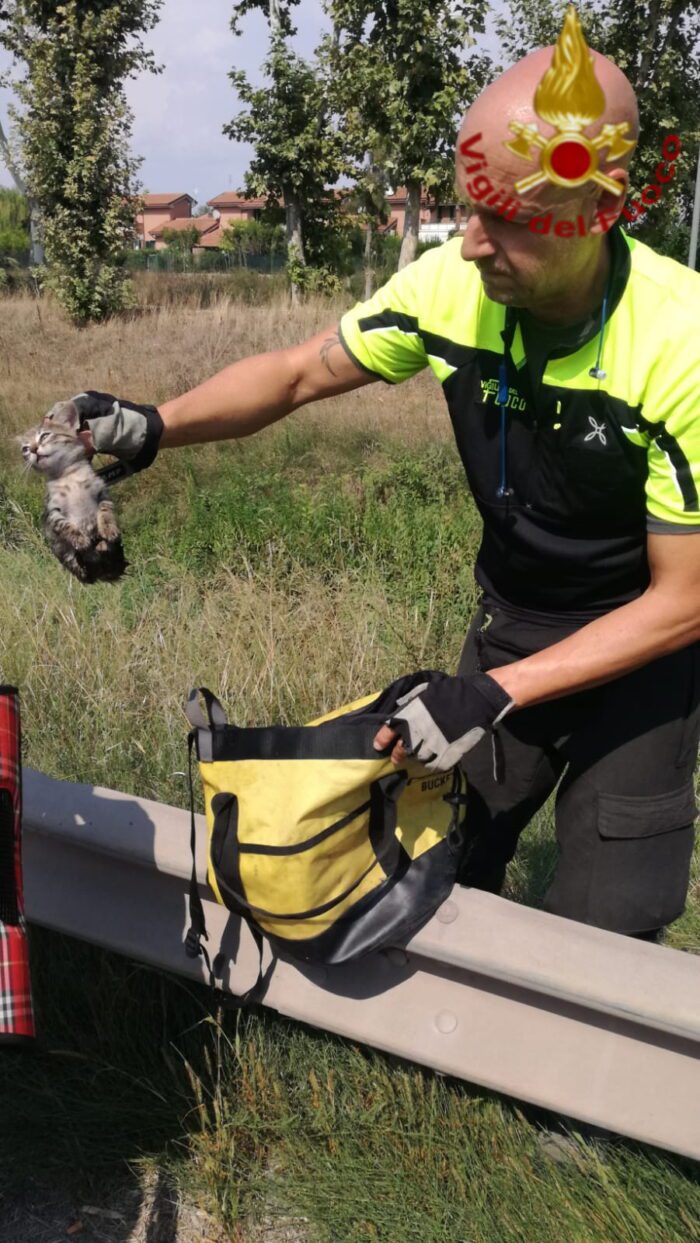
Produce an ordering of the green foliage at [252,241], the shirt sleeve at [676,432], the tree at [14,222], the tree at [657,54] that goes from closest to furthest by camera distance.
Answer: the shirt sleeve at [676,432] < the tree at [657,54] < the green foliage at [252,241] < the tree at [14,222]

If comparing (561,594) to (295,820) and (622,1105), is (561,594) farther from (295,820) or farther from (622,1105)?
(622,1105)

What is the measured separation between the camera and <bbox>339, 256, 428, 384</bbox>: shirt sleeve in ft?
8.25

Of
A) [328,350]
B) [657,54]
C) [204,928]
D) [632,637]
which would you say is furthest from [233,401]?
[657,54]

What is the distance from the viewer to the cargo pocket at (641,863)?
94.3 inches

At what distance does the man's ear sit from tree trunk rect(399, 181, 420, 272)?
2447 centimetres

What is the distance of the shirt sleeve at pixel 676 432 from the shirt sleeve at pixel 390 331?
0.69 m

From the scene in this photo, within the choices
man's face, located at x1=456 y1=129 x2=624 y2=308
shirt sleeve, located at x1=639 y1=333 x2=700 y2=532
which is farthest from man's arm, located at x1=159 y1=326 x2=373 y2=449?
shirt sleeve, located at x1=639 y1=333 x2=700 y2=532

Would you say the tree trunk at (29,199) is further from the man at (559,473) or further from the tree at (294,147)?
the man at (559,473)

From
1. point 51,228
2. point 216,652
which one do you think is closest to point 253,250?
point 51,228

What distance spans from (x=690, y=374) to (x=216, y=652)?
2.66 metres

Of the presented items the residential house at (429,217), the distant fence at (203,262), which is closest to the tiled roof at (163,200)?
the residential house at (429,217)

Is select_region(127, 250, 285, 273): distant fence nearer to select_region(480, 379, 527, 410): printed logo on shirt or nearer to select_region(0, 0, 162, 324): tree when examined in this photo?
select_region(0, 0, 162, 324): tree

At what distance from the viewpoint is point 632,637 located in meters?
2.12

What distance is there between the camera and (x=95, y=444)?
2455mm
